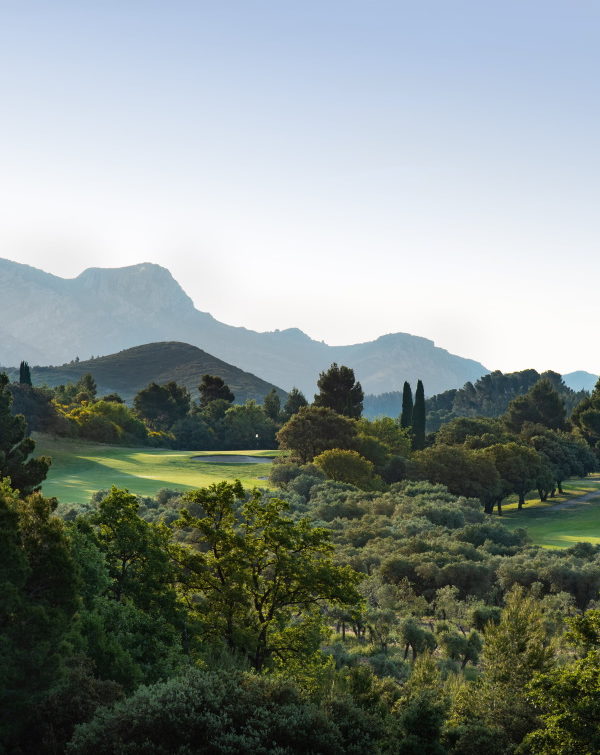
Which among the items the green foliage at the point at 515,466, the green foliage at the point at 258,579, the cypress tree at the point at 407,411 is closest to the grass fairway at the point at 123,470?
the cypress tree at the point at 407,411

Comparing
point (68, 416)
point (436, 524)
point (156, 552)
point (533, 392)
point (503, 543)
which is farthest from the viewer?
point (533, 392)

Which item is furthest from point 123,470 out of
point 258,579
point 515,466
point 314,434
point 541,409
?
point 541,409

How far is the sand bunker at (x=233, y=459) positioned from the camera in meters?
81.9

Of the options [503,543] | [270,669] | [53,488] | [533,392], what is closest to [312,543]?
[270,669]

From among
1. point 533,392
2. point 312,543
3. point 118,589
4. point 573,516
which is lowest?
point 573,516

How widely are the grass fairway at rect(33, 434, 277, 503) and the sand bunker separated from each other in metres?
1.33

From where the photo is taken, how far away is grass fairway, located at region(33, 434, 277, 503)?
188ft

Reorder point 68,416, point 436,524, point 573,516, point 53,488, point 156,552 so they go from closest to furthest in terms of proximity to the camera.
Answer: point 156,552, point 436,524, point 53,488, point 573,516, point 68,416

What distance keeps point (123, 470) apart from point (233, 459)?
1825cm

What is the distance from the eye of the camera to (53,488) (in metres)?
55.4

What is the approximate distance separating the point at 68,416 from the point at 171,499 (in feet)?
149

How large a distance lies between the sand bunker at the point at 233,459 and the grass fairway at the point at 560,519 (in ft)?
90.6

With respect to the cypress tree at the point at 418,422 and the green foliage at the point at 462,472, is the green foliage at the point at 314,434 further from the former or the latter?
the cypress tree at the point at 418,422

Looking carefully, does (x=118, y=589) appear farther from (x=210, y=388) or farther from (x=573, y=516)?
(x=210, y=388)
